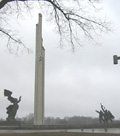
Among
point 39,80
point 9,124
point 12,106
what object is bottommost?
point 9,124

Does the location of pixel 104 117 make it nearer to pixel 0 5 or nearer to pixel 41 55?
pixel 41 55

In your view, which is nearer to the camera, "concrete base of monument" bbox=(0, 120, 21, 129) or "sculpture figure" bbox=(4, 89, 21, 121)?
"concrete base of monument" bbox=(0, 120, 21, 129)

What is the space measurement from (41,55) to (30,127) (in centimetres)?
1044

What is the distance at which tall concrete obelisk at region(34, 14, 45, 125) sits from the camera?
24828mm

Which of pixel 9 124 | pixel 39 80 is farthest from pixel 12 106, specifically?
pixel 39 80

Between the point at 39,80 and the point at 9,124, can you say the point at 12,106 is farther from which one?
the point at 39,80

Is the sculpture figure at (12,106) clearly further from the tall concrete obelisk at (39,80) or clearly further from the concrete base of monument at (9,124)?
the tall concrete obelisk at (39,80)

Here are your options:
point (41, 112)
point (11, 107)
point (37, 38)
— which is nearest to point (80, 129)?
point (11, 107)

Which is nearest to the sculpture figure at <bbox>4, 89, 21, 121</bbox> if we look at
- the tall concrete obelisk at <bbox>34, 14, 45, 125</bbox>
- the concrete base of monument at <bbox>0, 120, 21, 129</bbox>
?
the concrete base of monument at <bbox>0, 120, 21, 129</bbox>

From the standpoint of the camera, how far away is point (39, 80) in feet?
85.0

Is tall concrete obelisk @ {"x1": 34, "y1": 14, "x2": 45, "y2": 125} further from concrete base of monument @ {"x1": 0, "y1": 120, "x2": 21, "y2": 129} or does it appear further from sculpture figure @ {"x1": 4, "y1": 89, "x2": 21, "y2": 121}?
concrete base of monument @ {"x1": 0, "y1": 120, "x2": 21, "y2": 129}

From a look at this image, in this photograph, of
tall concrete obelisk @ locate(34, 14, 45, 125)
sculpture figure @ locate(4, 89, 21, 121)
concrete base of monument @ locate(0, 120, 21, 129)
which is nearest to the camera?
concrete base of monument @ locate(0, 120, 21, 129)

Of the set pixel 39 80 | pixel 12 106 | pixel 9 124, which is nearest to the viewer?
pixel 9 124

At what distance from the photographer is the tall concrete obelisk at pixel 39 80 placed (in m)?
24.8
